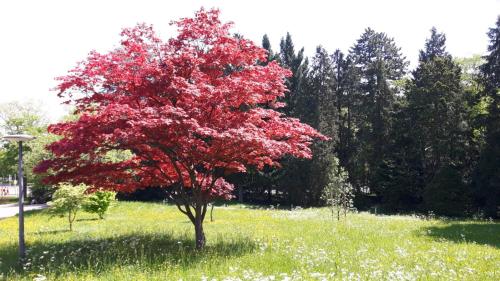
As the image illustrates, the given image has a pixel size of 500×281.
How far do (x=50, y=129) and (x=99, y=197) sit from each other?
12.5 meters

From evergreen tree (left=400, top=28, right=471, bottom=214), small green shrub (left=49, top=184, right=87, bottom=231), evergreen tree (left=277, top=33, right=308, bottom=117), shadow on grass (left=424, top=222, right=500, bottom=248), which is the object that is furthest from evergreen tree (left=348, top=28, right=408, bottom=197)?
small green shrub (left=49, top=184, right=87, bottom=231)

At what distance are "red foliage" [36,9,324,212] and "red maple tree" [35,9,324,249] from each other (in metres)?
0.03

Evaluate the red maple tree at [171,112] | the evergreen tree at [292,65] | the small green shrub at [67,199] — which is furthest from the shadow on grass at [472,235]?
the evergreen tree at [292,65]

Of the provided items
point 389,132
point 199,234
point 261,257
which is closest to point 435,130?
point 389,132

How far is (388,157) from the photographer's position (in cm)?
3803

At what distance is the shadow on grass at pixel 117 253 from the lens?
8.88 meters

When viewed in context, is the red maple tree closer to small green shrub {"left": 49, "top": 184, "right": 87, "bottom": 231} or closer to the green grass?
the green grass

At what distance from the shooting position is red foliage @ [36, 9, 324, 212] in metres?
9.37

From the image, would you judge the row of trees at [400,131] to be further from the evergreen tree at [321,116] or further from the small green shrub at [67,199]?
the small green shrub at [67,199]

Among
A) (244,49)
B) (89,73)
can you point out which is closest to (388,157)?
(244,49)

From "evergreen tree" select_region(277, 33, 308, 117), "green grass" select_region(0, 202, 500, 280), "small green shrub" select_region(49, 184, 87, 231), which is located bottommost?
"green grass" select_region(0, 202, 500, 280)

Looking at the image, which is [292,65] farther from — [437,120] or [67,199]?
[67,199]

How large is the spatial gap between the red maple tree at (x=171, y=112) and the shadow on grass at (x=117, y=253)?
1088 millimetres

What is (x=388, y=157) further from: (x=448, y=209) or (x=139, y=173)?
(x=139, y=173)
